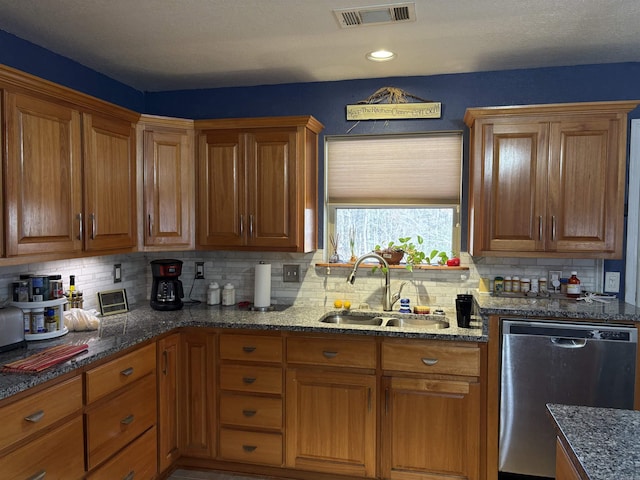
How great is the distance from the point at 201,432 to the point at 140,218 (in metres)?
1.42

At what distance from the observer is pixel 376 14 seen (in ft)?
7.84

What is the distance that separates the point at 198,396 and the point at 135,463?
0.55 m

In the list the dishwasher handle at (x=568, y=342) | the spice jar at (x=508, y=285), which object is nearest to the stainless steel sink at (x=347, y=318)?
the spice jar at (x=508, y=285)

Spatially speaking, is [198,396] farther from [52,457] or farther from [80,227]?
[80,227]

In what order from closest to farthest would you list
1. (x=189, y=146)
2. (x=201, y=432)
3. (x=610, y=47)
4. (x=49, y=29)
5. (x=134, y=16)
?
(x=134, y=16) < (x=49, y=29) < (x=610, y=47) < (x=201, y=432) < (x=189, y=146)

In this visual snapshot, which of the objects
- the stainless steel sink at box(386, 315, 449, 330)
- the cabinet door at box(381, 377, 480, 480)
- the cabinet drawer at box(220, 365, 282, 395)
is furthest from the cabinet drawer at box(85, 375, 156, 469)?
the stainless steel sink at box(386, 315, 449, 330)

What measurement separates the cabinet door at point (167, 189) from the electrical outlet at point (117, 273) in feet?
1.51

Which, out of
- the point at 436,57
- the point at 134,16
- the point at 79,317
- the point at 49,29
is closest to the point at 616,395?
the point at 436,57

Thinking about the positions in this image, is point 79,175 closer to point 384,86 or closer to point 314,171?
point 314,171

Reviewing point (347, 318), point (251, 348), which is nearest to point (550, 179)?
point (347, 318)

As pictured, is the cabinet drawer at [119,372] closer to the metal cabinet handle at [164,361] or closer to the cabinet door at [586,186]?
the metal cabinet handle at [164,361]

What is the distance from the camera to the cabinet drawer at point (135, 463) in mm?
2393

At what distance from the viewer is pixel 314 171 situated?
354 cm

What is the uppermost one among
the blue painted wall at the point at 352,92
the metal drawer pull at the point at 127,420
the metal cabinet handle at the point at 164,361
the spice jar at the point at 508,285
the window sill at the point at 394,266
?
the blue painted wall at the point at 352,92
